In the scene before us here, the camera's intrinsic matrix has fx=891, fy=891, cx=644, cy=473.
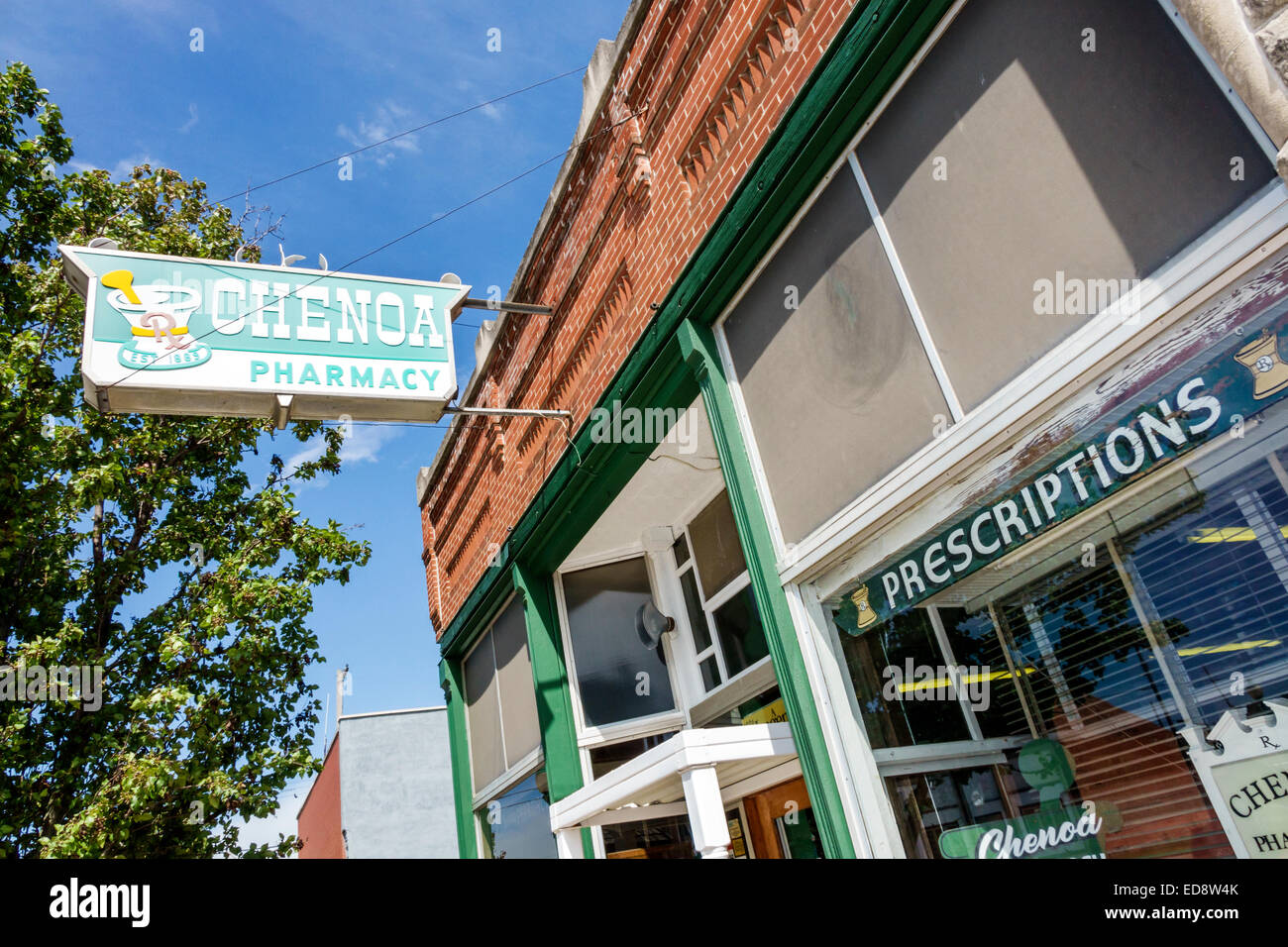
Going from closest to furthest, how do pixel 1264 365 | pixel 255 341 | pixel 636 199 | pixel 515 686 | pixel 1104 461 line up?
pixel 1264 365
pixel 1104 461
pixel 255 341
pixel 636 199
pixel 515 686

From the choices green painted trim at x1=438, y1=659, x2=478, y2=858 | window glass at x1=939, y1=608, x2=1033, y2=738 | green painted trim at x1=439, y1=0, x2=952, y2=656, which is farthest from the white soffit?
green painted trim at x1=438, y1=659, x2=478, y2=858

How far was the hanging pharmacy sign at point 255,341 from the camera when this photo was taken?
18.6 feet

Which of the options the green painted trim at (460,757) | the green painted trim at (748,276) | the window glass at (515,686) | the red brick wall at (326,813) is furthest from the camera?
the red brick wall at (326,813)

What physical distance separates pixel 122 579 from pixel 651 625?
6066 millimetres

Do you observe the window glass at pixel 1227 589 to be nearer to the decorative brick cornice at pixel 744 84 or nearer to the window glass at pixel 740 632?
the decorative brick cornice at pixel 744 84

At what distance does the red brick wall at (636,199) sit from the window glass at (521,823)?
2478mm

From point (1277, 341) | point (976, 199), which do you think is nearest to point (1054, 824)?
point (1277, 341)

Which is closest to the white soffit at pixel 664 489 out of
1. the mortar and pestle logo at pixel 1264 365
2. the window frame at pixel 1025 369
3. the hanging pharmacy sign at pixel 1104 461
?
the window frame at pixel 1025 369

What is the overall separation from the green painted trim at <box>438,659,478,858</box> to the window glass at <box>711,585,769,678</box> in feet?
14.4

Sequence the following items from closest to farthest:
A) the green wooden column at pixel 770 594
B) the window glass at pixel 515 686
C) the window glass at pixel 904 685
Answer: the window glass at pixel 904 685 < the green wooden column at pixel 770 594 < the window glass at pixel 515 686

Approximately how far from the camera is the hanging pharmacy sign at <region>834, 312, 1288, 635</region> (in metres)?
2.89

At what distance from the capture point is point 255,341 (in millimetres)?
5973

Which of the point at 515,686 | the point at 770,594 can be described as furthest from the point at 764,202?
the point at 515,686

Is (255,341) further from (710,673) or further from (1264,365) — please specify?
(1264,365)
